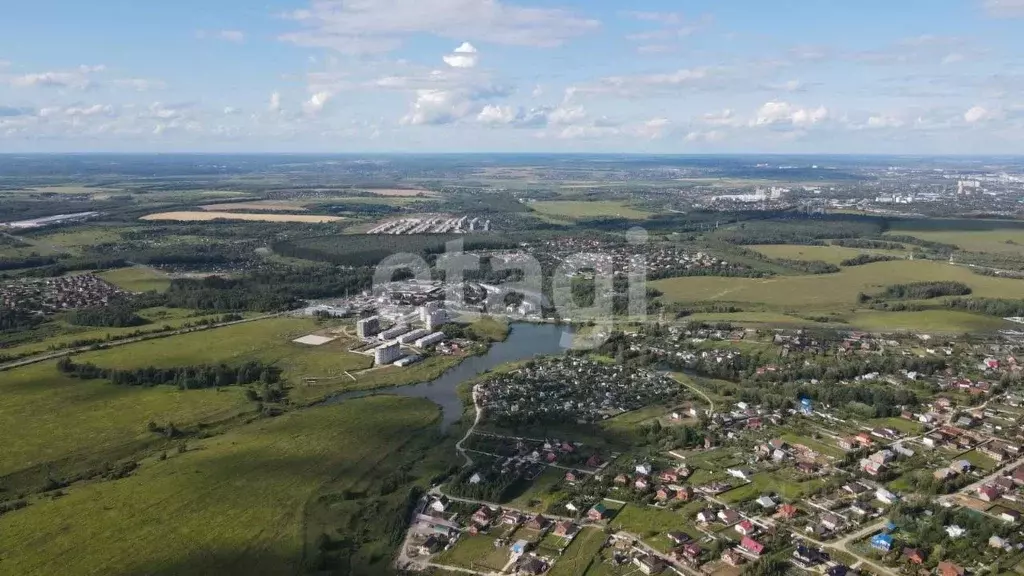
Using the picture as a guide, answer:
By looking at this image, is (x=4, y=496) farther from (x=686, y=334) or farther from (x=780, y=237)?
(x=780, y=237)

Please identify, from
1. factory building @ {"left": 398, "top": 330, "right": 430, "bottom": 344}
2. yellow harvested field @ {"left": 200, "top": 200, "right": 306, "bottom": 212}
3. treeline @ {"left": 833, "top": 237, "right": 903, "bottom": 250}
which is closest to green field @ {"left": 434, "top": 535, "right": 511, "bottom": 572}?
factory building @ {"left": 398, "top": 330, "right": 430, "bottom": 344}

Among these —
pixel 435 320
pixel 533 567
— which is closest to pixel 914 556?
pixel 533 567

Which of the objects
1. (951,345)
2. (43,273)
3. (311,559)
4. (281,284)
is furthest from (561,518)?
(43,273)

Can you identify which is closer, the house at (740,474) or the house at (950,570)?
the house at (950,570)

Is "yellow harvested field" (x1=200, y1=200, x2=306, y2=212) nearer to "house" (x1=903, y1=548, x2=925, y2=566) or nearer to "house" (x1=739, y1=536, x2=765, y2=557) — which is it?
"house" (x1=739, y1=536, x2=765, y2=557)

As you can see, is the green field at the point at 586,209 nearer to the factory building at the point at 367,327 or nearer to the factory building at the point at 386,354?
the factory building at the point at 367,327

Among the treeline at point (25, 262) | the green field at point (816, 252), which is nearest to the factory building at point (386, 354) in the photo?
the treeline at point (25, 262)
